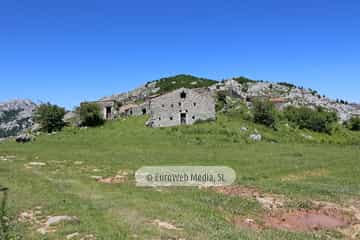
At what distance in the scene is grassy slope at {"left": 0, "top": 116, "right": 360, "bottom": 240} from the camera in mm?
10508

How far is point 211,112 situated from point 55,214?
3957cm

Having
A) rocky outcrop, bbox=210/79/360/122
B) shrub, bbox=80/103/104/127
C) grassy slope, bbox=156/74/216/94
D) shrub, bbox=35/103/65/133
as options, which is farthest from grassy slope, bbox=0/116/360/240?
grassy slope, bbox=156/74/216/94

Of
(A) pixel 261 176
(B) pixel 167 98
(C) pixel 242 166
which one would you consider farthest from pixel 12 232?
(B) pixel 167 98

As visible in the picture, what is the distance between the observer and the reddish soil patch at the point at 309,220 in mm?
11328

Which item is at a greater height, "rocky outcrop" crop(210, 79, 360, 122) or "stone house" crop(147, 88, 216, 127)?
"rocky outcrop" crop(210, 79, 360, 122)

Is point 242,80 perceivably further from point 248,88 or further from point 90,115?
point 90,115

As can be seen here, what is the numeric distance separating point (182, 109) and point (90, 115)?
46.4ft

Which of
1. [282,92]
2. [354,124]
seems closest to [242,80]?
[282,92]

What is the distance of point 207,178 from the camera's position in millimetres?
19141

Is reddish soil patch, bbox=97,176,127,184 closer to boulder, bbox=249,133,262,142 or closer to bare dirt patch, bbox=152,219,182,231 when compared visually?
bare dirt patch, bbox=152,219,182,231

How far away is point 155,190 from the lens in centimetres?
1583

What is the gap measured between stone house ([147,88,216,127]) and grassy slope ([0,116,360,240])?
28.1 ft

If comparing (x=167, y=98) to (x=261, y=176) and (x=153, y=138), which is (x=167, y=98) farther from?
(x=261, y=176)

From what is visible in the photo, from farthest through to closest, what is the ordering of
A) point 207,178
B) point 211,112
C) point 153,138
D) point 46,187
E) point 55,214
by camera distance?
point 211,112 < point 153,138 < point 207,178 < point 46,187 < point 55,214
